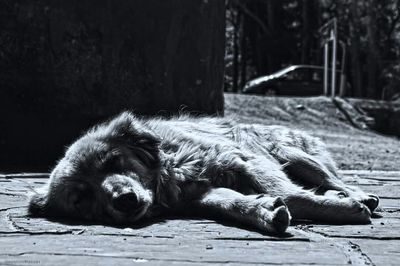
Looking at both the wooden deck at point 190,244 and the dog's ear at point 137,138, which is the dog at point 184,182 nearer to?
the dog's ear at point 137,138

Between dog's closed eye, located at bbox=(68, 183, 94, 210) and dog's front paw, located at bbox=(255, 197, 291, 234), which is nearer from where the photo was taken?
dog's front paw, located at bbox=(255, 197, 291, 234)

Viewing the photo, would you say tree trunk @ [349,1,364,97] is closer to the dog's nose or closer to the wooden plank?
the dog's nose

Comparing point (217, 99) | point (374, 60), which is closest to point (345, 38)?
point (374, 60)

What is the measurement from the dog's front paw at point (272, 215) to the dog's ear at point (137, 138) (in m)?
1.00

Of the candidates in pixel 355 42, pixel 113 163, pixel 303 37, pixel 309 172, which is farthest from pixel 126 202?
pixel 303 37

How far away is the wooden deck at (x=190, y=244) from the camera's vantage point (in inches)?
137

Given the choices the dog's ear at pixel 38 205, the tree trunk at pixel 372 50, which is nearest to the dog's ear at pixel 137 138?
the dog's ear at pixel 38 205

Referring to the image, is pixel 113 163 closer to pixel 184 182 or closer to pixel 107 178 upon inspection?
pixel 107 178

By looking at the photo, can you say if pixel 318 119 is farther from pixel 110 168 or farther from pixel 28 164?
pixel 110 168

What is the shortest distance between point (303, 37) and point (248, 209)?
117ft

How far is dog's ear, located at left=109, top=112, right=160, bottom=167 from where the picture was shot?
507cm

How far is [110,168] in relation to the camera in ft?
15.8

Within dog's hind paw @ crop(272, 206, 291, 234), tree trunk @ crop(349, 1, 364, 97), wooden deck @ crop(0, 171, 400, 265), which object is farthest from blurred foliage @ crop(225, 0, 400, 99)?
dog's hind paw @ crop(272, 206, 291, 234)

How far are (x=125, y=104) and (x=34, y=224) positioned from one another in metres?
3.62
